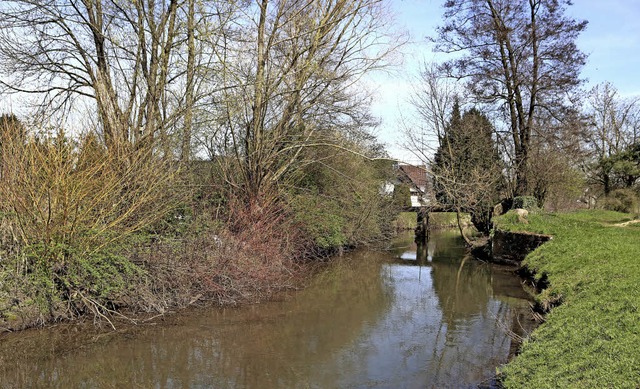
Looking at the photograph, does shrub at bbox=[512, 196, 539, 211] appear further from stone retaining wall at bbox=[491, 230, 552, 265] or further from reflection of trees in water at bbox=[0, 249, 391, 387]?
→ reflection of trees in water at bbox=[0, 249, 391, 387]

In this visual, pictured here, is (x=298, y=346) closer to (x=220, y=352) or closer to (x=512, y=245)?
(x=220, y=352)

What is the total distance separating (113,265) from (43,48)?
7024 mm

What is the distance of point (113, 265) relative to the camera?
9523mm

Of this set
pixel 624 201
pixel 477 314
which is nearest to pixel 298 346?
pixel 477 314

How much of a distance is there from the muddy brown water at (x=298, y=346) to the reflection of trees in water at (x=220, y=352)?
2 cm

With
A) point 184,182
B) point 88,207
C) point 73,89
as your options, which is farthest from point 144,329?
point 73,89

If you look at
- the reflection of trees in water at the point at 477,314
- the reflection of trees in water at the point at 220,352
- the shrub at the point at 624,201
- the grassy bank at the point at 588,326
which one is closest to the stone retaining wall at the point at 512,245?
the reflection of trees in water at the point at 477,314

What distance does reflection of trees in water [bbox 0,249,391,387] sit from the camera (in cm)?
723

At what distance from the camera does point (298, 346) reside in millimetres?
8883

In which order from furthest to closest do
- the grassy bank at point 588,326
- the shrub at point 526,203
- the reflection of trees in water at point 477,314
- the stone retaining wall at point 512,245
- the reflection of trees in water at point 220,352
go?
the shrub at point 526,203 < the stone retaining wall at point 512,245 < the reflection of trees in water at point 477,314 < the reflection of trees in water at point 220,352 < the grassy bank at point 588,326

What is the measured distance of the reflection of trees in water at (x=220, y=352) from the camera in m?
7.23

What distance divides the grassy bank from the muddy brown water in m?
1.09

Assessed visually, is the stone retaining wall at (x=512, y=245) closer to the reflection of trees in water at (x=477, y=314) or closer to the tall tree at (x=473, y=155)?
the reflection of trees in water at (x=477, y=314)

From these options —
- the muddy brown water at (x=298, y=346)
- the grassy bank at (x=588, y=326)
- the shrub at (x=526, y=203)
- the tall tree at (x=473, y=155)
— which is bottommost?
the muddy brown water at (x=298, y=346)
